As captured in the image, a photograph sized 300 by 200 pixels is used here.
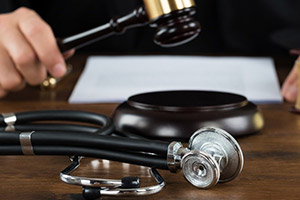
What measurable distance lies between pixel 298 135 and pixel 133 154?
13.4 inches

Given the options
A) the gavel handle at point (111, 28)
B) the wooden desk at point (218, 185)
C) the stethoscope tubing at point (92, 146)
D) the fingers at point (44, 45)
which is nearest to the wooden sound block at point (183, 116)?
the wooden desk at point (218, 185)

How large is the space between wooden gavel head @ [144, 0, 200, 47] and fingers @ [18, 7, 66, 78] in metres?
0.30

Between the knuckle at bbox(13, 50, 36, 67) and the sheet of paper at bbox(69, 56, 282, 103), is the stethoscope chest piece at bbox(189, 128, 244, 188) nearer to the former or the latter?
the sheet of paper at bbox(69, 56, 282, 103)

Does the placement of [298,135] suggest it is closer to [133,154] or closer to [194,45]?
[133,154]

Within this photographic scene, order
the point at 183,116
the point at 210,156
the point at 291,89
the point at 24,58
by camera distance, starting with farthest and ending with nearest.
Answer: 1. the point at 24,58
2. the point at 291,89
3. the point at 183,116
4. the point at 210,156

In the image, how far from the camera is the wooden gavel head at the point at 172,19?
3.29 ft

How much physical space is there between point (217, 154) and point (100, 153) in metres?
0.14

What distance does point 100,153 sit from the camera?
0.64 meters

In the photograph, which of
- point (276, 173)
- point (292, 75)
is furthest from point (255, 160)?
point (292, 75)

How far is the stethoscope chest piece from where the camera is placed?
59 centimetres

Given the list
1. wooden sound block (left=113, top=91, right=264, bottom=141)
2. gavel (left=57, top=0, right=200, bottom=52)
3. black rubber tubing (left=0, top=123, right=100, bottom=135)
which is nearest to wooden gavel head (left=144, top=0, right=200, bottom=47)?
gavel (left=57, top=0, right=200, bottom=52)

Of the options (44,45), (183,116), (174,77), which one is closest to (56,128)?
(183,116)

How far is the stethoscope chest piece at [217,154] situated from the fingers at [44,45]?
2.26 feet

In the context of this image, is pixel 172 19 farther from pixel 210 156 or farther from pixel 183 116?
pixel 210 156
